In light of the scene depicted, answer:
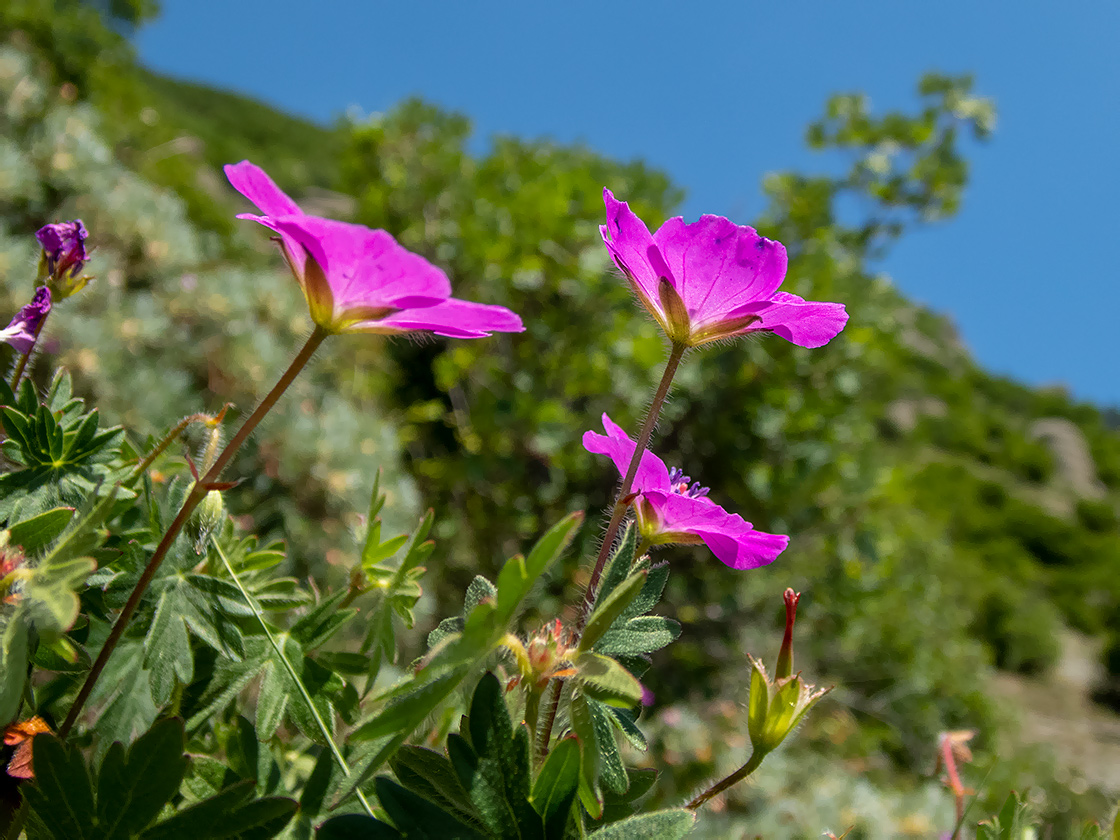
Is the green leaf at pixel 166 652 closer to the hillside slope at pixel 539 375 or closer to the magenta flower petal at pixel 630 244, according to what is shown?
the magenta flower petal at pixel 630 244

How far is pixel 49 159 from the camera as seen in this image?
2.27 meters

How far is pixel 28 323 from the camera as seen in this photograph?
394 mm

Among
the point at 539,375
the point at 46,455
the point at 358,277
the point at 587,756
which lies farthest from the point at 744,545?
the point at 539,375

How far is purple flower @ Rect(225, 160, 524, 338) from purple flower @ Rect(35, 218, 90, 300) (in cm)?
15

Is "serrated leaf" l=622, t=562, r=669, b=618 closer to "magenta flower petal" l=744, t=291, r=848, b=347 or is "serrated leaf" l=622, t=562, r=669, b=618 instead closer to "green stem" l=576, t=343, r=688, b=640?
"green stem" l=576, t=343, r=688, b=640

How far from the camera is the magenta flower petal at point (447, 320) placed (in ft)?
1.08

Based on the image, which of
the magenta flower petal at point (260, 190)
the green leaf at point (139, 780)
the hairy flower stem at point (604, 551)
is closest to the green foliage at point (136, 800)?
the green leaf at point (139, 780)

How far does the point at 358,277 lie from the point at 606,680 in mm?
208

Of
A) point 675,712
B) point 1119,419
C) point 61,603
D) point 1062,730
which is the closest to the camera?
point 61,603

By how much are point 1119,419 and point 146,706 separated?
817 inches

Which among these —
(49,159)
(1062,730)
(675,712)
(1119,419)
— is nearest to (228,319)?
(49,159)

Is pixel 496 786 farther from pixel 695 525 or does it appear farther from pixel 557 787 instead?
pixel 695 525

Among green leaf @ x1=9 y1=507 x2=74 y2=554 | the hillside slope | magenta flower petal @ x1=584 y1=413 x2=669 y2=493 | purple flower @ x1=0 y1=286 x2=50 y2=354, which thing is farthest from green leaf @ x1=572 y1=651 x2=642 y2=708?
the hillside slope

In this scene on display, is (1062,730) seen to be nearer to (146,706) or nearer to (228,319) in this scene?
(228,319)
